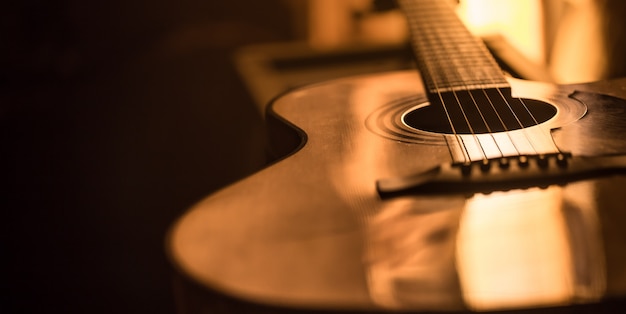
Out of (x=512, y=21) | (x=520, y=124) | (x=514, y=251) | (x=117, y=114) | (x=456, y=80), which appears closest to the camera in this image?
(x=514, y=251)

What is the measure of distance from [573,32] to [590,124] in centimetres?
54

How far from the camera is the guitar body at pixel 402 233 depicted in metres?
0.42

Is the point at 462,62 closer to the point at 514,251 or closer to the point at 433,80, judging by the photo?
the point at 433,80

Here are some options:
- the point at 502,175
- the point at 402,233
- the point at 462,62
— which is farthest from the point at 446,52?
the point at 402,233

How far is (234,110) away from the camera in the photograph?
85.0 inches

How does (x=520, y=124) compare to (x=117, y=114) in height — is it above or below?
above

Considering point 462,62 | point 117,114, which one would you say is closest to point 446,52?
point 462,62

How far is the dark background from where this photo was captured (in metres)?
1.82

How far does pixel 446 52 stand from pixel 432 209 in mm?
427

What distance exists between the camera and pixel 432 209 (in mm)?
536

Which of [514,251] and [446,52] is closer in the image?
[514,251]

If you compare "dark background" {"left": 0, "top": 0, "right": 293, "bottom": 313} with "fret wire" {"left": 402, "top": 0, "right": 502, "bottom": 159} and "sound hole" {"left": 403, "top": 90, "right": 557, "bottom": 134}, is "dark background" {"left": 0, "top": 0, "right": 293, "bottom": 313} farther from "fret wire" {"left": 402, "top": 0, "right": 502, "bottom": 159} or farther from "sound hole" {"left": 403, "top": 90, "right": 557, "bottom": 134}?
"sound hole" {"left": 403, "top": 90, "right": 557, "bottom": 134}

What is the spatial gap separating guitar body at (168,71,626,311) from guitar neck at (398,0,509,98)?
0.45ft

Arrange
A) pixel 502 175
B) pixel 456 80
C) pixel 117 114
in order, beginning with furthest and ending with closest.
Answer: pixel 117 114, pixel 456 80, pixel 502 175
